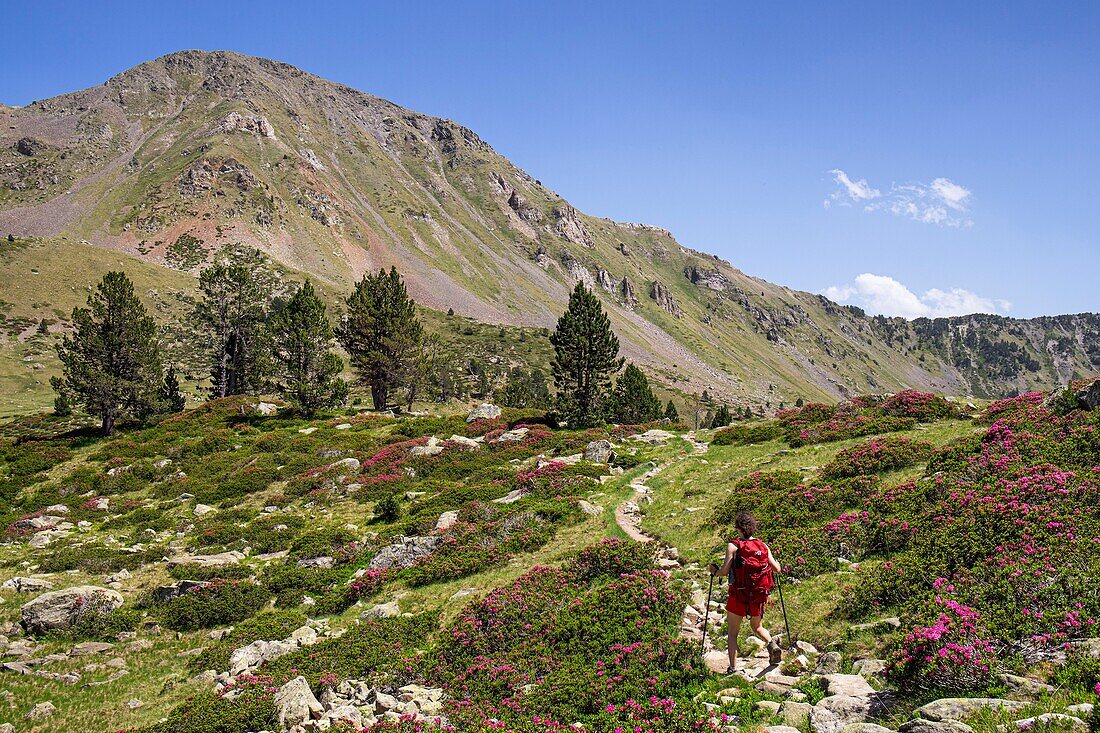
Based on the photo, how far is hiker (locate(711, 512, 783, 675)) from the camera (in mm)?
9953

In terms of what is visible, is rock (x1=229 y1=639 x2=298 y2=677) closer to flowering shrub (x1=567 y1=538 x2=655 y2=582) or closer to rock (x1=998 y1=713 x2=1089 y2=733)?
flowering shrub (x1=567 y1=538 x2=655 y2=582)

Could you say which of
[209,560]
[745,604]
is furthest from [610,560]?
[209,560]

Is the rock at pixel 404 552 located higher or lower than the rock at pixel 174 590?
higher

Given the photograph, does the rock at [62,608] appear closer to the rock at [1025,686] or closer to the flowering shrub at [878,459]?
the rock at [1025,686]

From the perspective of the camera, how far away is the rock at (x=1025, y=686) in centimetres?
667

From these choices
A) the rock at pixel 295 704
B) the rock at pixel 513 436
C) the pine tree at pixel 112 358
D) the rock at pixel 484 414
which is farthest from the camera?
the rock at pixel 484 414

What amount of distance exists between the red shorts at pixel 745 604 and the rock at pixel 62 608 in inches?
763

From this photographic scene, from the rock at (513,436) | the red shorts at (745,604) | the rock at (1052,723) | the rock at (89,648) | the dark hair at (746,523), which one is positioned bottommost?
the rock at (89,648)

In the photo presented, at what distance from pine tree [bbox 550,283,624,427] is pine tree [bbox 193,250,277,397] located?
105 feet

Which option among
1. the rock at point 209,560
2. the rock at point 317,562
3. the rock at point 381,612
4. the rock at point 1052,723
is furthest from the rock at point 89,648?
the rock at point 1052,723

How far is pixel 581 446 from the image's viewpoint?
121 feet

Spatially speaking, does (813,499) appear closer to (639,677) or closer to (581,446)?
(639,677)

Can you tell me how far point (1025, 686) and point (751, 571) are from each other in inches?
157

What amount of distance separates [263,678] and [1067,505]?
18608 millimetres
